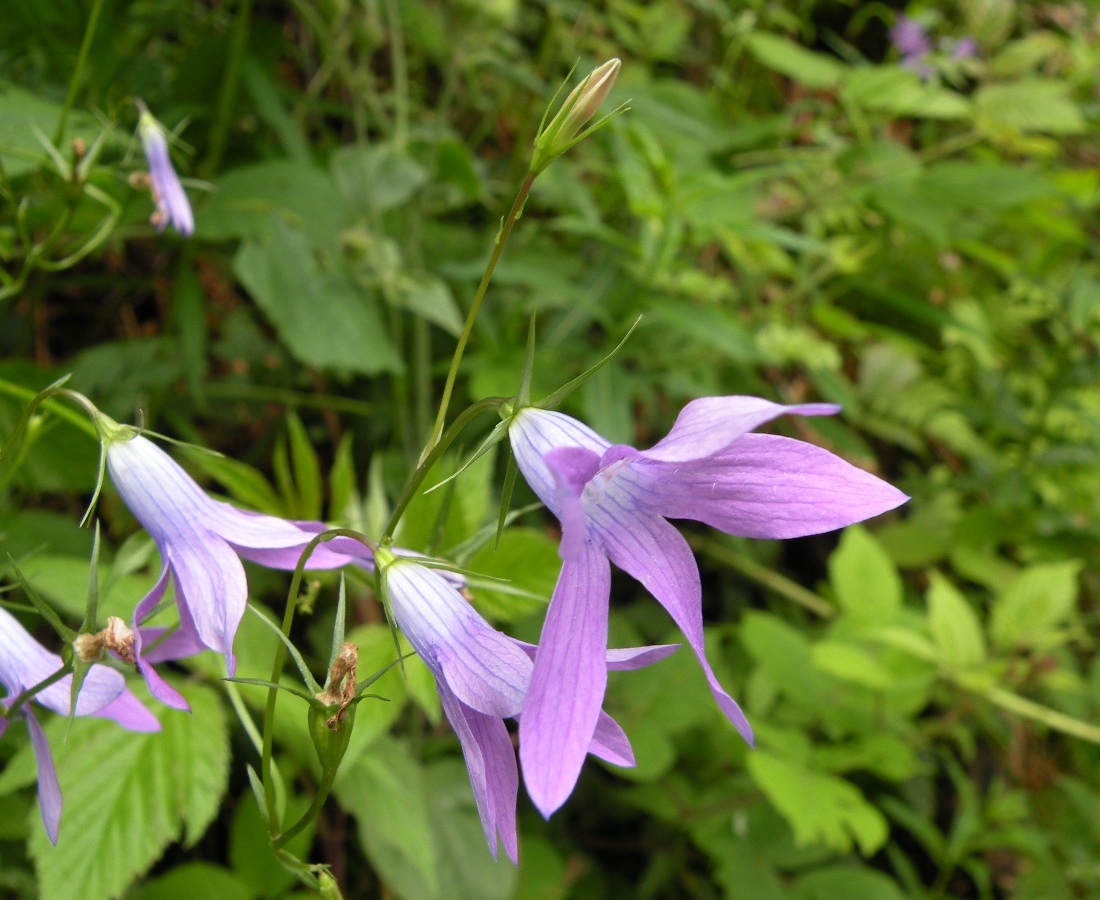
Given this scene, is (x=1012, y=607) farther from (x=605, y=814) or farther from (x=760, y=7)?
(x=760, y=7)

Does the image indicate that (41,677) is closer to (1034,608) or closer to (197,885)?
(197,885)

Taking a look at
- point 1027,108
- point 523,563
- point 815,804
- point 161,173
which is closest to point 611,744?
point 523,563

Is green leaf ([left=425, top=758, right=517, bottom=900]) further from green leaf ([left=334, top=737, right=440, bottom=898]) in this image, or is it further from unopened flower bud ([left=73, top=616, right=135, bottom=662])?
unopened flower bud ([left=73, top=616, right=135, bottom=662])

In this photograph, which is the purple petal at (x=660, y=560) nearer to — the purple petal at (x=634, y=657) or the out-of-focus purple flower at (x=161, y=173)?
the purple petal at (x=634, y=657)

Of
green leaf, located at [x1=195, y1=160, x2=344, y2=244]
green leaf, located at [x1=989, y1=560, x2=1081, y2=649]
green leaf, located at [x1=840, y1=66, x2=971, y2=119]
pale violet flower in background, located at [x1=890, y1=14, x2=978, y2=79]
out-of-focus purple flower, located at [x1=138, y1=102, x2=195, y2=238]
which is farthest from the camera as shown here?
pale violet flower in background, located at [x1=890, y1=14, x2=978, y2=79]

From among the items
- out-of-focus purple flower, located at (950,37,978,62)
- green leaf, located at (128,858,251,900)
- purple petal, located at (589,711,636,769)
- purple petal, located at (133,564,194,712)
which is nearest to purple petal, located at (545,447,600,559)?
purple petal, located at (589,711,636,769)

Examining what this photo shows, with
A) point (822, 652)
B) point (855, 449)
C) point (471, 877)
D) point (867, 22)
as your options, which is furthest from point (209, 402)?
point (867, 22)
